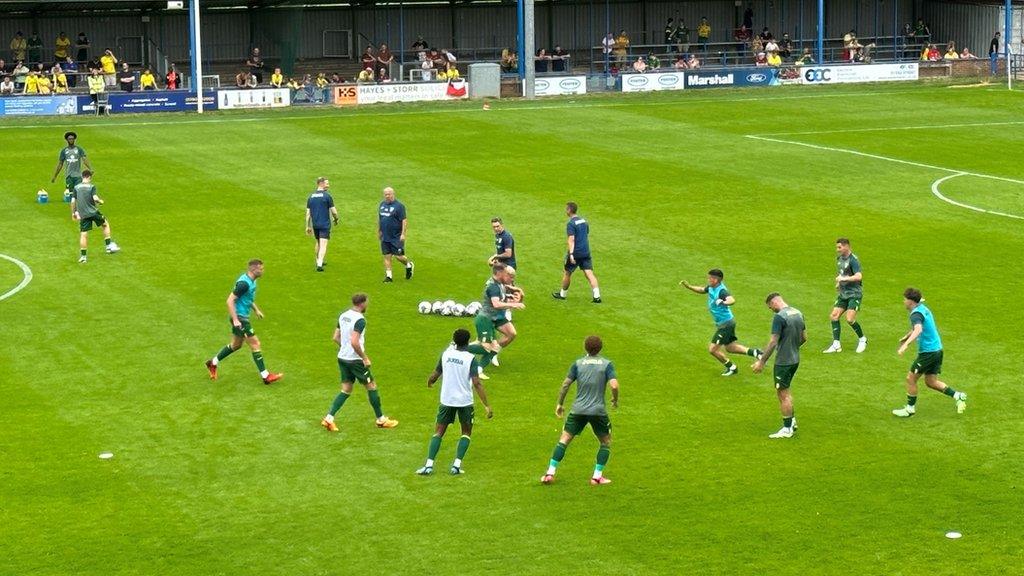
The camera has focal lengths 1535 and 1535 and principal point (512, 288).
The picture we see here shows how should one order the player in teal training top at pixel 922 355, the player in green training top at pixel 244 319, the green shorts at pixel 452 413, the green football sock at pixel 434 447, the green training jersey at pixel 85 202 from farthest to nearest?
the green training jersey at pixel 85 202, the player in green training top at pixel 244 319, the player in teal training top at pixel 922 355, the green football sock at pixel 434 447, the green shorts at pixel 452 413

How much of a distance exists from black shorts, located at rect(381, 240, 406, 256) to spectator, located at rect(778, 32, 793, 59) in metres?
54.5

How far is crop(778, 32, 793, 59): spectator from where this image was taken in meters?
84.6

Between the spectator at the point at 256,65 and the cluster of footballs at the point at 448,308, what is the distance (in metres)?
45.8

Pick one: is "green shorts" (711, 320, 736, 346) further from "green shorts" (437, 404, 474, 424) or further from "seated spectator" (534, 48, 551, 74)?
"seated spectator" (534, 48, 551, 74)

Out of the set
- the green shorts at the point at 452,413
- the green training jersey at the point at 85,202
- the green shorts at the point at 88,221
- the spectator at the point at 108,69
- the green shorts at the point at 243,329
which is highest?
the spectator at the point at 108,69

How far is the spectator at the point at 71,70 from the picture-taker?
7086 cm

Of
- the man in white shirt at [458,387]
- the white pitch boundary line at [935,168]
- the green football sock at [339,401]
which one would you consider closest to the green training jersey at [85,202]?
the green football sock at [339,401]

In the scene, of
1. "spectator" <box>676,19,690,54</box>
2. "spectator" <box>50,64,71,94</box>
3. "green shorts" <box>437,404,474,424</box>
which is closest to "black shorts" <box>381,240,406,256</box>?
"green shorts" <box>437,404,474,424</box>

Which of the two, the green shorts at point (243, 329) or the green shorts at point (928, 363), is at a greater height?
the green shorts at point (243, 329)

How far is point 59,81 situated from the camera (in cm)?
6731

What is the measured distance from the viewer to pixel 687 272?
34.6 m

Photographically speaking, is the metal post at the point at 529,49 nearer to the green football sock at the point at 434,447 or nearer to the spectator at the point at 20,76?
the spectator at the point at 20,76

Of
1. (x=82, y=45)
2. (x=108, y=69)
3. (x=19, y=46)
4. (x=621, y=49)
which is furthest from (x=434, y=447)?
(x=621, y=49)

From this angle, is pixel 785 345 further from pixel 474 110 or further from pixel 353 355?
pixel 474 110
